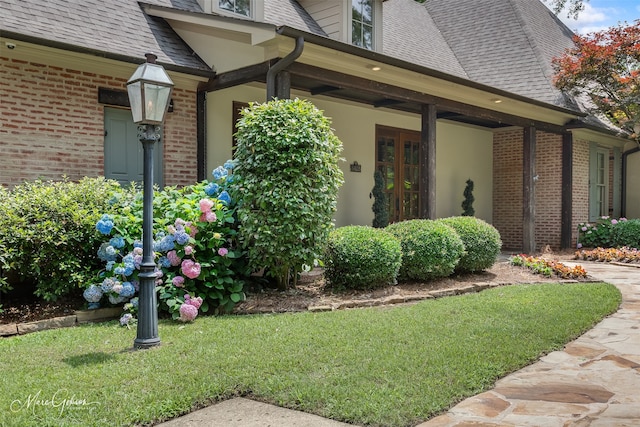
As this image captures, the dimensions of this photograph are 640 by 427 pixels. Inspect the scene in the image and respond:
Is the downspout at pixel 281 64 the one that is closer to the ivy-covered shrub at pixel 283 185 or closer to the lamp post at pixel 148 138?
the ivy-covered shrub at pixel 283 185

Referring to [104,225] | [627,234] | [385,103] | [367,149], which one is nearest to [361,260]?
[104,225]

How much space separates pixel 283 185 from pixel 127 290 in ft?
6.12

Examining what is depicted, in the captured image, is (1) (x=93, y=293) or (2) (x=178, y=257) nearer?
(1) (x=93, y=293)

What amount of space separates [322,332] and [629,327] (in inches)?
116

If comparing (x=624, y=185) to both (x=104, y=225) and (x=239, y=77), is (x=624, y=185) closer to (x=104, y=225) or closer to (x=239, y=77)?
(x=239, y=77)

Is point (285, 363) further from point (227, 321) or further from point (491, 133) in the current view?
point (491, 133)

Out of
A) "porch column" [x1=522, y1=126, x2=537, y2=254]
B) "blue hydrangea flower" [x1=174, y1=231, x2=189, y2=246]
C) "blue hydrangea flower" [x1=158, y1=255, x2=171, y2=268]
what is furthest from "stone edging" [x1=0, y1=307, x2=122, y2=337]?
"porch column" [x1=522, y1=126, x2=537, y2=254]

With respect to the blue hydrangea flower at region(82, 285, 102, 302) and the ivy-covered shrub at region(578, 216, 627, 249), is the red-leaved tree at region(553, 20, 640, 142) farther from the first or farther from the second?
the blue hydrangea flower at region(82, 285, 102, 302)

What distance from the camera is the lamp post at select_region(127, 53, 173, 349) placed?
4156 mm

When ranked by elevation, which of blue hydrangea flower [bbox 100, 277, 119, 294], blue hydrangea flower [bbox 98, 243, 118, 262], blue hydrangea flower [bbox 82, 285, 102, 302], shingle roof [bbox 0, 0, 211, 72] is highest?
shingle roof [bbox 0, 0, 211, 72]

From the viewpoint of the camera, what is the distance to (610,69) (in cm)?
1137

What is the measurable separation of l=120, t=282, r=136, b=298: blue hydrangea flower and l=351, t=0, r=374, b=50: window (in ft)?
19.8

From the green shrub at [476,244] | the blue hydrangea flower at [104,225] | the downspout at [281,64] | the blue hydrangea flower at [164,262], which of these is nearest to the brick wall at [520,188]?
the green shrub at [476,244]

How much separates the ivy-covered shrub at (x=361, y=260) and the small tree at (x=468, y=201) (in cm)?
670
